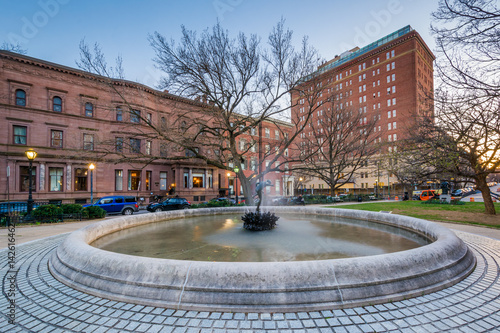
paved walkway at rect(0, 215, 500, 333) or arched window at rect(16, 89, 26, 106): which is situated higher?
arched window at rect(16, 89, 26, 106)

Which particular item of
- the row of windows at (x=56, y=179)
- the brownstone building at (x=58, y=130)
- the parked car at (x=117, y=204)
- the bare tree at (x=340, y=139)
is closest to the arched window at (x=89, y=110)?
the brownstone building at (x=58, y=130)

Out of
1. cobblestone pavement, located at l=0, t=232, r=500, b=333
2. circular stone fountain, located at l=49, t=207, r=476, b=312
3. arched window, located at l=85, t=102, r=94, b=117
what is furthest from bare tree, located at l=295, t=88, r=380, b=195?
arched window, located at l=85, t=102, r=94, b=117

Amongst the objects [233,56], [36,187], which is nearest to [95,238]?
[233,56]

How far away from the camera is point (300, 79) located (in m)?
15.6

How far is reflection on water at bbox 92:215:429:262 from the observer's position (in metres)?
5.30

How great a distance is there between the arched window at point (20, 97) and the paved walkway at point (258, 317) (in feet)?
107

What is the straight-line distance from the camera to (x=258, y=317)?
120 inches

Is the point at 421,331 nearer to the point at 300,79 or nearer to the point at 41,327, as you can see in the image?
the point at 41,327

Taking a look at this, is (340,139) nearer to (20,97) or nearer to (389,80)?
(20,97)

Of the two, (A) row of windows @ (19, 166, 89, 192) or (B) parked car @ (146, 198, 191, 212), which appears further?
(A) row of windows @ (19, 166, 89, 192)

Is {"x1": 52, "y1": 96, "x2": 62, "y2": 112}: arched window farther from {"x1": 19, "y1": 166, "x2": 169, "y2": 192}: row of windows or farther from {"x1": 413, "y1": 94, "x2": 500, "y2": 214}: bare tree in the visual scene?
{"x1": 413, "y1": 94, "x2": 500, "y2": 214}: bare tree

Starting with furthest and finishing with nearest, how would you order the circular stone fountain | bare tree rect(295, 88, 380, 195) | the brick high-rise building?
the brick high-rise building < bare tree rect(295, 88, 380, 195) < the circular stone fountain

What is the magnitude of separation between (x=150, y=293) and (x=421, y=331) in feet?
11.5

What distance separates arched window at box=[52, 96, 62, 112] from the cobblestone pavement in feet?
107
